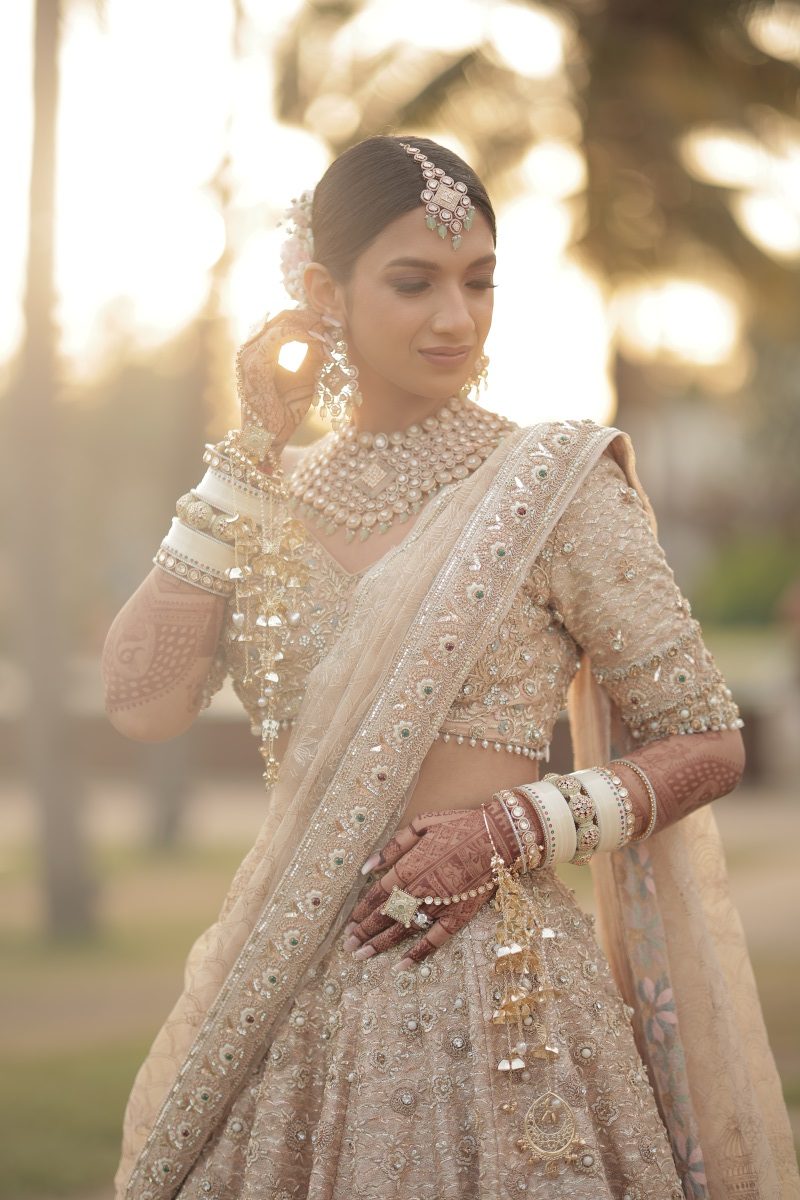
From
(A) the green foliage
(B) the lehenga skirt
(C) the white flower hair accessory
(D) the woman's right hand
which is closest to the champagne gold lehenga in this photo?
(B) the lehenga skirt

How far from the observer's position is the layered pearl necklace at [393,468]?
87.0 inches

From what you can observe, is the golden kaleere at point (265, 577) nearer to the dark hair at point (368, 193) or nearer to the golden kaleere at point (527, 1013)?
the dark hair at point (368, 193)

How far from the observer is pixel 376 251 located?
2.12 m

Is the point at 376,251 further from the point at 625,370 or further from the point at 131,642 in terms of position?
the point at 625,370

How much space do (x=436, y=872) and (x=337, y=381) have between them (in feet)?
2.62

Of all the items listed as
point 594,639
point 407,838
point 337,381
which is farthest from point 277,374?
point 407,838

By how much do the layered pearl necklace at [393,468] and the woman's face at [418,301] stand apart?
8 centimetres

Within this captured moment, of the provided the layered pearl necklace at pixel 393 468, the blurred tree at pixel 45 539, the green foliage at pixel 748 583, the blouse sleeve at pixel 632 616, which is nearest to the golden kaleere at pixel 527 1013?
the blouse sleeve at pixel 632 616

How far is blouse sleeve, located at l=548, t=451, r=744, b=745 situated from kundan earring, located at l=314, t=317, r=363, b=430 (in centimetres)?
40

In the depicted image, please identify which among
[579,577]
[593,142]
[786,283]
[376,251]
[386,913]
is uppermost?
[593,142]

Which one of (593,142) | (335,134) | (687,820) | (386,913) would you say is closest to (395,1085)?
(386,913)

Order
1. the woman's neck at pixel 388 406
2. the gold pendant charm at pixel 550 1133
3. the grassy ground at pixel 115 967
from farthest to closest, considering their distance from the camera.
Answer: the grassy ground at pixel 115 967 < the woman's neck at pixel 388 406 < the gold pendant charm at pixel 550 1133

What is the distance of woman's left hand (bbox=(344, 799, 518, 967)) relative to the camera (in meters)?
1.96

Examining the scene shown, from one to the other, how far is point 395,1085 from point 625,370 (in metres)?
13.0
